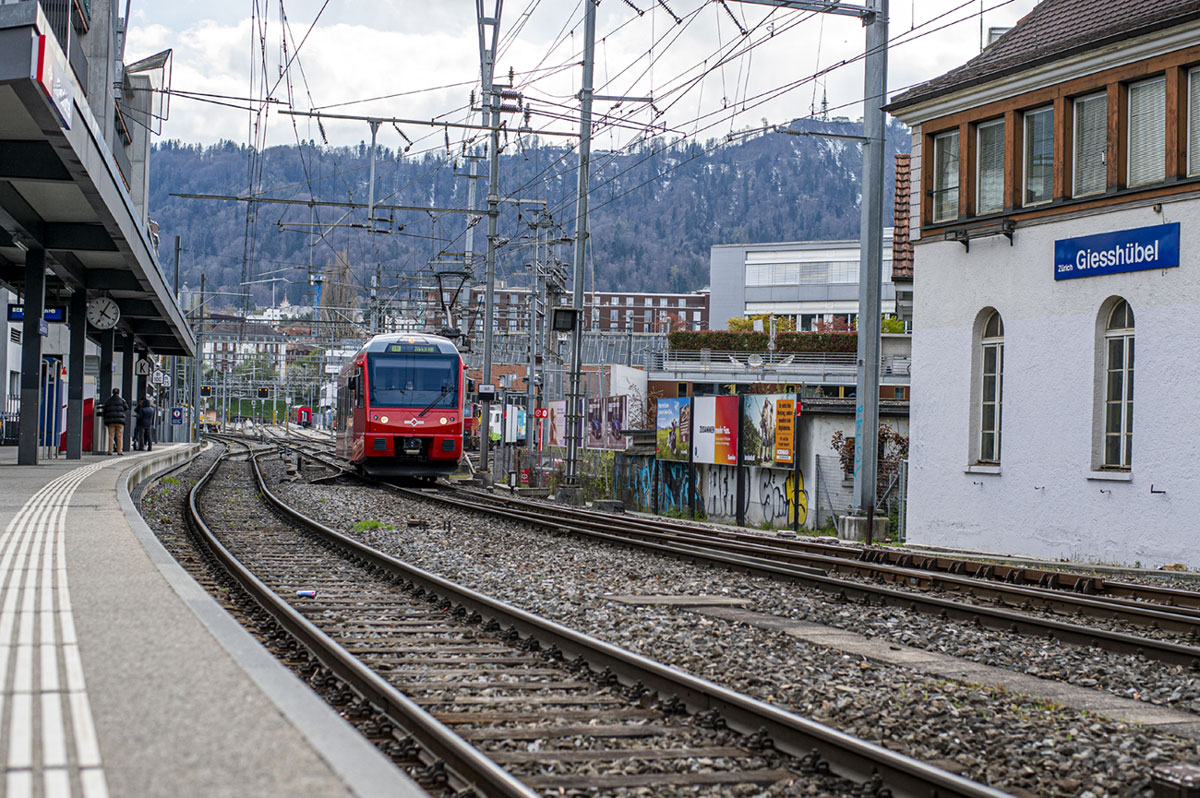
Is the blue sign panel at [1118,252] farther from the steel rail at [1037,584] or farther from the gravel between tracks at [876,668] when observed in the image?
the gravel between tracks at [876,668]

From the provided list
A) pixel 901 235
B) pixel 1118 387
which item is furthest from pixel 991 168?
pixel 901 235

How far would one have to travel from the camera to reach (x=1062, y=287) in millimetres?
18344

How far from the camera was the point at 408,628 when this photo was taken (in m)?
9.70

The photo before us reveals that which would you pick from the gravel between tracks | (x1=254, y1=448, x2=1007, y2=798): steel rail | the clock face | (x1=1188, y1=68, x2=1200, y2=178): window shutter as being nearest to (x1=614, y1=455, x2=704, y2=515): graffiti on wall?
the clock face

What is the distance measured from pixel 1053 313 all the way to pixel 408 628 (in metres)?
12.3

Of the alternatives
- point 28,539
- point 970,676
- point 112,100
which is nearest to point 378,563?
point 28,539

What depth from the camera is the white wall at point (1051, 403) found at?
16453 mm

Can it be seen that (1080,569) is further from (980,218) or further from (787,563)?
(980,218)

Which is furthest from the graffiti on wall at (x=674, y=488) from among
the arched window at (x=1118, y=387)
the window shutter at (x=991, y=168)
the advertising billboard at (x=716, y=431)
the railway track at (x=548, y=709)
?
the railway track at (x=548, y=709)

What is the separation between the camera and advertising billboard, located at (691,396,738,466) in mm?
27125

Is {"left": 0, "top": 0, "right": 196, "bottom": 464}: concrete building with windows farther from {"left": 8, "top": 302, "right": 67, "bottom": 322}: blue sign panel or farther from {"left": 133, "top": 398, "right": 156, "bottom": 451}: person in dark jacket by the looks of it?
{"left": 133, "top": 398, "right": 156, "bottom": 451}: person in dark jacket

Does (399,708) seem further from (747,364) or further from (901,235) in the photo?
(747,364)

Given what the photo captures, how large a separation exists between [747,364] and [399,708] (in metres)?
65.7

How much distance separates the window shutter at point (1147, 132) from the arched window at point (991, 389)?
131 inches
